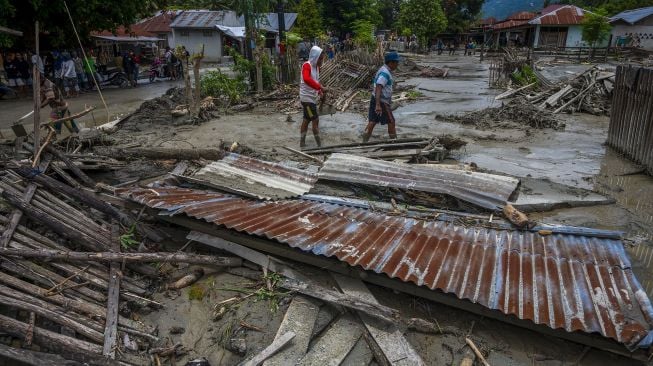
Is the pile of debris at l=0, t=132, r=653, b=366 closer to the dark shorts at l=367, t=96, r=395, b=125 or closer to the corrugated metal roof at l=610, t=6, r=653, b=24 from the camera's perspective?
the dark shorts at l=367, t=96, r=395, b=125

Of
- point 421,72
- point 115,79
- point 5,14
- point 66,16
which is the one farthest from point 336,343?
point 421,72

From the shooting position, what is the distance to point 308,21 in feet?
93.2

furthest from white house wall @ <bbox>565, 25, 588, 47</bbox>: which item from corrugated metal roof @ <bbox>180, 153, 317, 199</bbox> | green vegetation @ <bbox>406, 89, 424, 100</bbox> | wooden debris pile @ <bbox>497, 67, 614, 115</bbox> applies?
corrugated metal roof @ <bbox>180, 153, 317, 199</bbox>

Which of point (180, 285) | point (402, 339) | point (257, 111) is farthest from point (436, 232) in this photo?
point (257, 111)

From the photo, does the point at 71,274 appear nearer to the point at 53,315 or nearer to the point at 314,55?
the point at 53,315

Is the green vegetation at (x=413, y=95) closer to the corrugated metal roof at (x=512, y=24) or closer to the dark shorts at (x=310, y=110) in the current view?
the dark shorts at (x=310, y=110)

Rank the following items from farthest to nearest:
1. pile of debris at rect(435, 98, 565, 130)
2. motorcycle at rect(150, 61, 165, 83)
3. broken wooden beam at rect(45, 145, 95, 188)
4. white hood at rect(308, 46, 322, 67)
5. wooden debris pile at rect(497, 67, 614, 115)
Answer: motorcycle at rect(150, 61, 165, 83)
wooden debris pile at rect(497, 67, 614, 115)
pile of debris at rect(435, 98, 565, 130)
white hood at rect(308, 46, 322, 67)
broken wooden beam at rect(45, 145, 95, 188)

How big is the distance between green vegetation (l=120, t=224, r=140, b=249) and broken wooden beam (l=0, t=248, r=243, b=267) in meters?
0.34

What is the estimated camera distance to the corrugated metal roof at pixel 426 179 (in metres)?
4.43

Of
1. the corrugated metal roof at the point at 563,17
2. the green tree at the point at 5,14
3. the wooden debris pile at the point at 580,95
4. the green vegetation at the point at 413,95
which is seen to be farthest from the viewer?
the corrugated metal roof at the point at 563,17

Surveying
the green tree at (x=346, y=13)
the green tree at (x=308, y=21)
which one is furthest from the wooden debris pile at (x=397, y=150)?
the green tree at (x=346, y=13)

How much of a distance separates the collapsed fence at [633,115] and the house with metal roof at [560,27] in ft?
104

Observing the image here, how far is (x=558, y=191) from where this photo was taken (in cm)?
541

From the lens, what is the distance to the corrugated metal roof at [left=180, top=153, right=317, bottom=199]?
4570 millimetres
